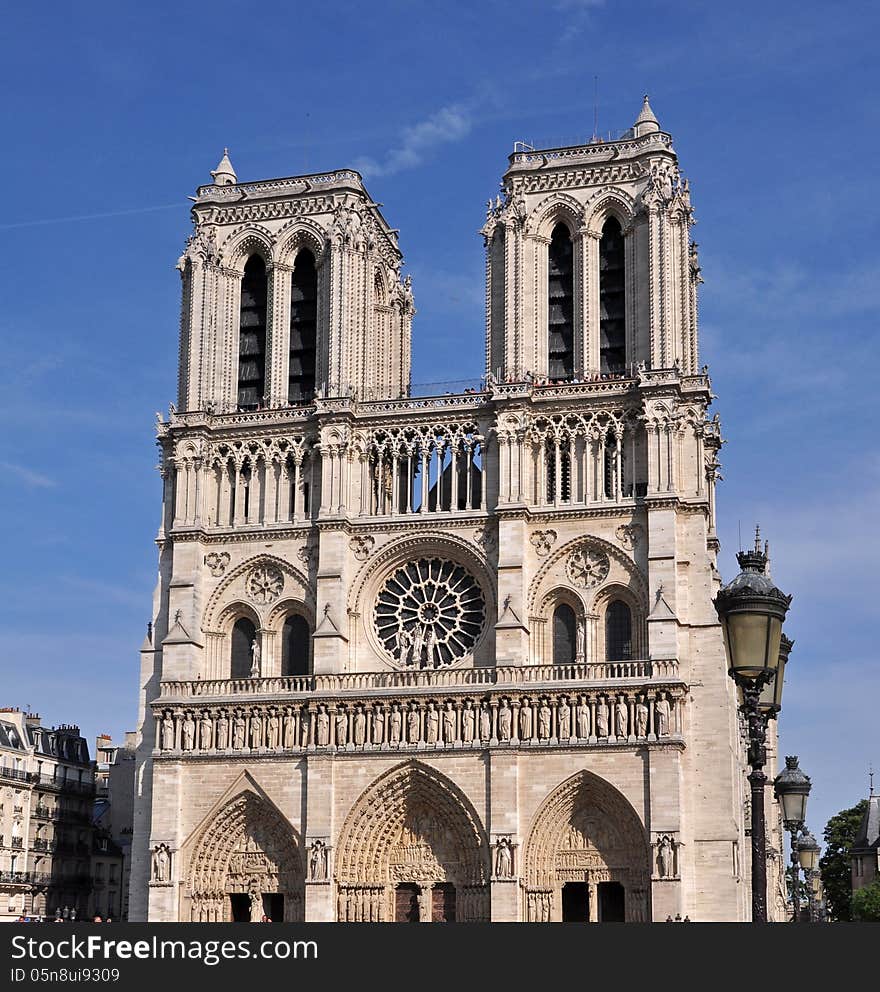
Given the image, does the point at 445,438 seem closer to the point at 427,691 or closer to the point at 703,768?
the point at 427,691

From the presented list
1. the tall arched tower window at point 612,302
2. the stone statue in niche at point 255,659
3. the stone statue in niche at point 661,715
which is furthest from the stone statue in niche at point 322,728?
the tall arched tower window at point 612,302

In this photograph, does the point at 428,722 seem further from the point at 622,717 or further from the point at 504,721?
the point at 622,717

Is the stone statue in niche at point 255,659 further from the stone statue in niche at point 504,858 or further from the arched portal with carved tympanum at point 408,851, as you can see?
the stone statue in niche at point 504,858

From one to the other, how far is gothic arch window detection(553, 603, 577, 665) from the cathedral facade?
0.27 feet

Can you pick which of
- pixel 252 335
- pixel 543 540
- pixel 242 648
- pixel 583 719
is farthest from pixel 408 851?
pixel 252 335

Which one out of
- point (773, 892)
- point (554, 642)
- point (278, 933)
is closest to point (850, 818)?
point (773, 892)

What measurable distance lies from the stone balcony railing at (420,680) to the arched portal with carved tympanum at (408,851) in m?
2.40

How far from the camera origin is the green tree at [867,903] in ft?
201

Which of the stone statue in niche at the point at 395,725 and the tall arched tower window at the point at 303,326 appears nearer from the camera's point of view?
the stone statue in niche at the point at 395,725

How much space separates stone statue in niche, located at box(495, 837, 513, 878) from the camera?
4350 centimetres

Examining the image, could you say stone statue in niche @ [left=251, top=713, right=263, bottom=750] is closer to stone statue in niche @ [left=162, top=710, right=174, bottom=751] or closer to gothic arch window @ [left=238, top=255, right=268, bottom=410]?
stone statue in niche @ [left=162, top=710, right=174, bottom=751]

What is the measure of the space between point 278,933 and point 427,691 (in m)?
31.3

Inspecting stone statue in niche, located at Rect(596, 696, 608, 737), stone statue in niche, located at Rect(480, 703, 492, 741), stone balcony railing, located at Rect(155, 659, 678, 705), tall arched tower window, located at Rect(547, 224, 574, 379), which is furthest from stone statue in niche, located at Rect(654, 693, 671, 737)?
tall arched tower window, located at Rect(547, 224, 574, 379)

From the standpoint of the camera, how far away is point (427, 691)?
4550cm
